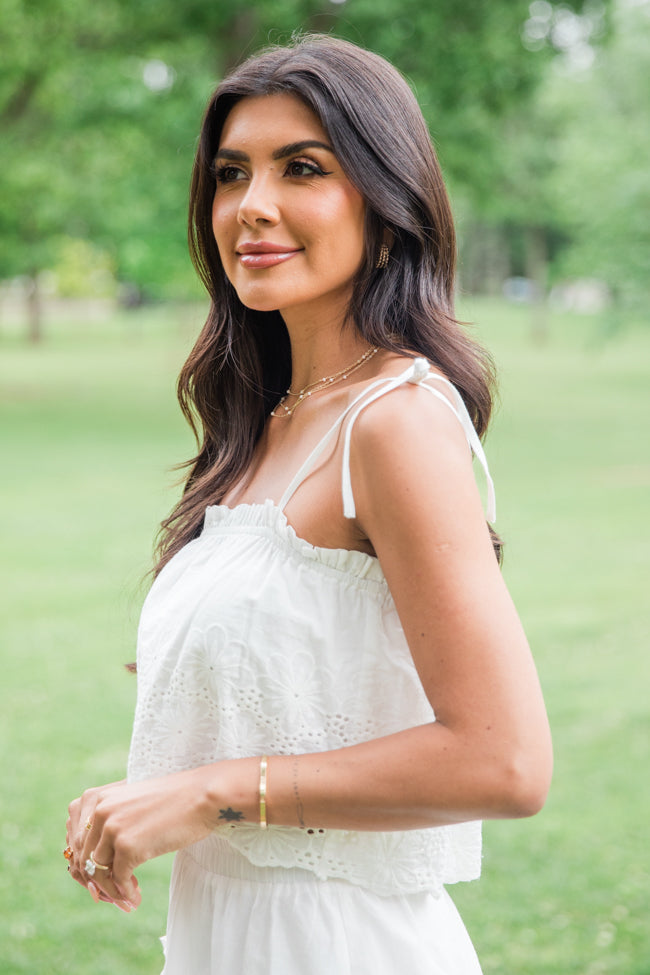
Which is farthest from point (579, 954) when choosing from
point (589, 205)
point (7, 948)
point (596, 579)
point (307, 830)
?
point (589, 205)

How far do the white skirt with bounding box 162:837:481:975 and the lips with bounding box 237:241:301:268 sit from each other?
2.79 feet

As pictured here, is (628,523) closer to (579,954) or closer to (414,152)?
(579,954)

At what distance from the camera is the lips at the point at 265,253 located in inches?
64.3

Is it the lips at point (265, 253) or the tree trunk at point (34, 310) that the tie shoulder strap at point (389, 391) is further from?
the tree trunk at point (34, 310)

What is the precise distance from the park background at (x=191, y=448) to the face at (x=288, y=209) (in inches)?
18.7

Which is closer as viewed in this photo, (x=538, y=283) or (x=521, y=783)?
(x=521, y=783)

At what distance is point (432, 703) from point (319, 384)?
0.67 meters

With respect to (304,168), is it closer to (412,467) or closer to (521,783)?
(412,467)

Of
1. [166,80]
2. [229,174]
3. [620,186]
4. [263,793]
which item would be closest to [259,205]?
[229,174]

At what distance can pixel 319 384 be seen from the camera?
182cm

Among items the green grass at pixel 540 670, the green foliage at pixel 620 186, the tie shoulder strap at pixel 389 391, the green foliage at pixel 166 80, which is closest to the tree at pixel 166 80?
the green foliage at pixel 166 80

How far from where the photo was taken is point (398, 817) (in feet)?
4.43

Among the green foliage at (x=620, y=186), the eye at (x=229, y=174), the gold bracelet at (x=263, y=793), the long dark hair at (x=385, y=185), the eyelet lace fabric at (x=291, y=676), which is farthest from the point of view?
the green foliage at (x=620, y=186)

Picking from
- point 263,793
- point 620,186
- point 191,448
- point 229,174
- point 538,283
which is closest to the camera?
point 263,793
